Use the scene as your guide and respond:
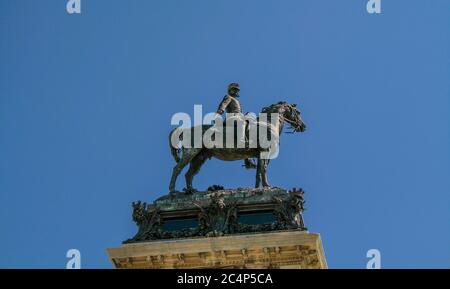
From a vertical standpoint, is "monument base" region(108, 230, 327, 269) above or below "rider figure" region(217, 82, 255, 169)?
below

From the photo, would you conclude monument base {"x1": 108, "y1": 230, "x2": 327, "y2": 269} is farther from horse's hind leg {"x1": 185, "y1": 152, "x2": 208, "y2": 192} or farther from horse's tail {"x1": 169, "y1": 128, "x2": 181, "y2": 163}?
horse's tail {"x1": 169, "y1": 128, "x2": 181, "y2": 163}

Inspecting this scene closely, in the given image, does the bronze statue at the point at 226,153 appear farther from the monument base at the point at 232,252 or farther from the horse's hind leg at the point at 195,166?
the monument base at the point at 232,252

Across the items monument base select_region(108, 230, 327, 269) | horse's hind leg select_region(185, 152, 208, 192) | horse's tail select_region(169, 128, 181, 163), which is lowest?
monument base select_region(108, 230, 327, 269)

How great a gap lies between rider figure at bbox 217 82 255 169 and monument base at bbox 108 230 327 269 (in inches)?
182

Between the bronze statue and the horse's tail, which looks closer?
the bronze statue

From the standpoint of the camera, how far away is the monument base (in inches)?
1662

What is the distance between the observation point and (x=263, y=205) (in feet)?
144

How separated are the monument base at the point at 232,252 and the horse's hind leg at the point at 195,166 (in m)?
3.51

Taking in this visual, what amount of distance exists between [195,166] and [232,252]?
15.9 ft

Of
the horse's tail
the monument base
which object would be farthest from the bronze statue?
the monument base
